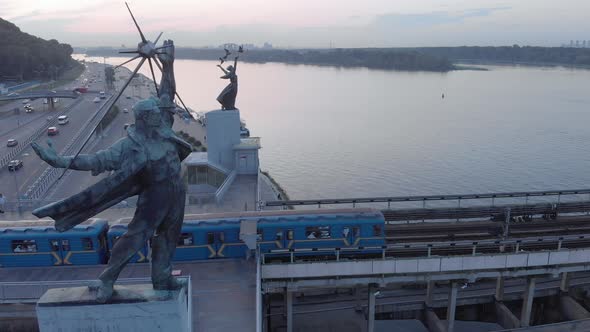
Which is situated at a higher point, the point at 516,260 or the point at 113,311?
the point at 113,311

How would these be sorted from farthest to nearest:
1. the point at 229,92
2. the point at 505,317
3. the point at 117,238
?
1. the point at 229,92
2. the point at 505,317
3. the point at 117,238

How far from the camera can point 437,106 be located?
3519 inches

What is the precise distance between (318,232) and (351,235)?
1442mm

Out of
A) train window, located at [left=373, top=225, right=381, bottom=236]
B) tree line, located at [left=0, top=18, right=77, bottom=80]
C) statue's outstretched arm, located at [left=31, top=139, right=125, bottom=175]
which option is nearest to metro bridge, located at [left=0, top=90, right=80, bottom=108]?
tree line, located at [left=0, top=18, right=77, bottom=80]

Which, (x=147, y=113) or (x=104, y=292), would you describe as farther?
(x=104, y=292)

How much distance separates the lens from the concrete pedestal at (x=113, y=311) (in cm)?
833

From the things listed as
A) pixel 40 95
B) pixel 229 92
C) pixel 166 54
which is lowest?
pixel 40 95

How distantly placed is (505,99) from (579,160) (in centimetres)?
4869

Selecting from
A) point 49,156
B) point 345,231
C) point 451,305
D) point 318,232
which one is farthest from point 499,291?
point 49,156

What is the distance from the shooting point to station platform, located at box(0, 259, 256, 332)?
1430cm

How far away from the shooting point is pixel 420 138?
6262 centimetres

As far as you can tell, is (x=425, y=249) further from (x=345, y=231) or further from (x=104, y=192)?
(x=104, y=192)

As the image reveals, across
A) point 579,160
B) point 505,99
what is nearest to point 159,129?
point 579,160

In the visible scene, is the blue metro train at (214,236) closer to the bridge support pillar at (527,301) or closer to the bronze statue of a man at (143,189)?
the bridge support pillar at (527,301)
